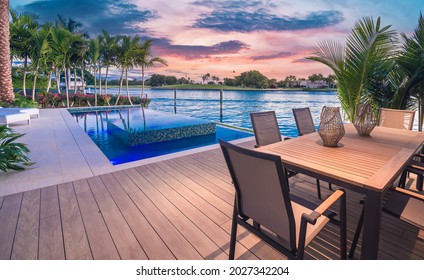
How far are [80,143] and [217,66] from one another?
20267mm

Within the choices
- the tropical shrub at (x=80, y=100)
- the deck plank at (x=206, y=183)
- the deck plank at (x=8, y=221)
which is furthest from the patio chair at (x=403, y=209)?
the tropical shrub at (x=80, y=100)

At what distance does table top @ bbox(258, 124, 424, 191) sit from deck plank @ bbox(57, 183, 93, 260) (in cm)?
168

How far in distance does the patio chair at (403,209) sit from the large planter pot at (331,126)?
57cm

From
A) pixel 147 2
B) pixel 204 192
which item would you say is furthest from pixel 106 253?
pixel 147 2

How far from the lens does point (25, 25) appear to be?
11.0 meters

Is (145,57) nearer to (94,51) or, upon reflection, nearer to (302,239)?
(94,51)

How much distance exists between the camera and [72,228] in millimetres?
1876

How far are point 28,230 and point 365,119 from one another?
3.41m

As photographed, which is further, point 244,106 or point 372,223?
point 244,106

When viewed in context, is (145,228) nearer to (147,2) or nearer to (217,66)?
(147,2)

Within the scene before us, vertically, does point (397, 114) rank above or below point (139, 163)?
above

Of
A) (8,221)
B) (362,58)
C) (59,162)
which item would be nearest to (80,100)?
(59,162)

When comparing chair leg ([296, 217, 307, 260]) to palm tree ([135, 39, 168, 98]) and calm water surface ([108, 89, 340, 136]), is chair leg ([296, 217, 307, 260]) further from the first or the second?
palm tree ([135, 39, 168, 98])

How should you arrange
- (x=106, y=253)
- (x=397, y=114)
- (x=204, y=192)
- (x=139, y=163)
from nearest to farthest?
(x=106, y=253) < (x=204, y=192) < (x=397, y=114) < (x=139, y=163)
